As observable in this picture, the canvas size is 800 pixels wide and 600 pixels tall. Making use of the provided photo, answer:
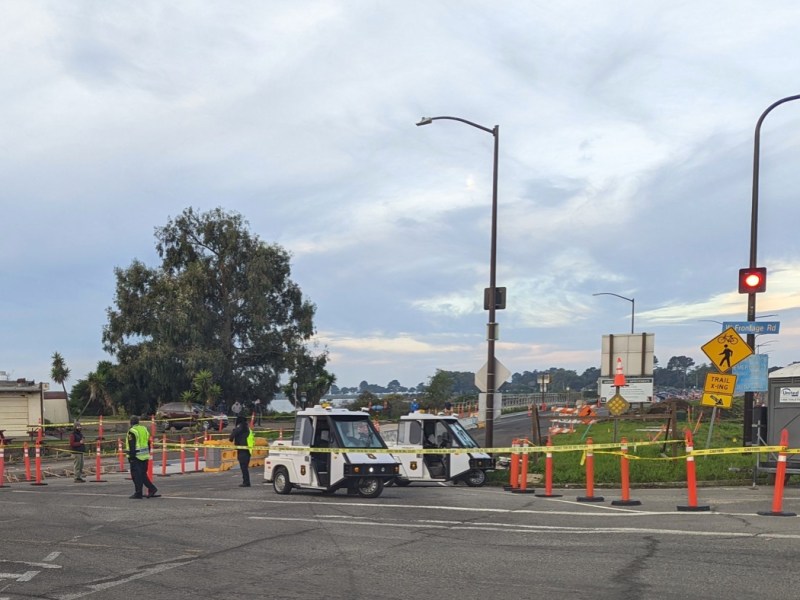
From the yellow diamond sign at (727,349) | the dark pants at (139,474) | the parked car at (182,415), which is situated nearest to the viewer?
the dark pants at (139,474)

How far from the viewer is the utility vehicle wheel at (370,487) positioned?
1800 centimetres

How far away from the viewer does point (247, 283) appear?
2721 inches

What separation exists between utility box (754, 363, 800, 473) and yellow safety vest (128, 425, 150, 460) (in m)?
12.6

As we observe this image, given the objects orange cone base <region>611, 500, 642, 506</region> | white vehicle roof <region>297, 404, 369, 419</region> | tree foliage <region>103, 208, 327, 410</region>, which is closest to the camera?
orange cone base <region>611, 500, 642, 506</region>

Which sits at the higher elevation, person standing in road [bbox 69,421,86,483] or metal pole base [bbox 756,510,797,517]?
metal pole base [bbox 756,510,797,517]


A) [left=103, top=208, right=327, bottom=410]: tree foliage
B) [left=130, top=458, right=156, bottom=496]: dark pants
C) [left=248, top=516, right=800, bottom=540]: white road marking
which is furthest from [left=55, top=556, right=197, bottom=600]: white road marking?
[left=103, top=208, right=327, bottom=410]: tree foliage

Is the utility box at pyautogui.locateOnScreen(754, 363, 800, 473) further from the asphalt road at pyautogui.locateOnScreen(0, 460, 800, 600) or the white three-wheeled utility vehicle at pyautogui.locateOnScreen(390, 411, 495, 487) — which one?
the white three-wheeled utility vehicle at pyautogui.locateOnScreen(390, 411, 495, 487)

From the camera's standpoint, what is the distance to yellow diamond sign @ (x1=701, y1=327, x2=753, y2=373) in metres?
19.6

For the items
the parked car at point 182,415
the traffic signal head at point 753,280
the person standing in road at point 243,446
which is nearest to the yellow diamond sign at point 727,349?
the traffic signal head at point 753,280

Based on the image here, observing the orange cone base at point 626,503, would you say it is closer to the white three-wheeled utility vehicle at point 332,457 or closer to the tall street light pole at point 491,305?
the white three-wheeled utility vehicle at point 332,457

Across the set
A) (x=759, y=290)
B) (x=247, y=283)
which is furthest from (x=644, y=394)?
(x=247, y=283)

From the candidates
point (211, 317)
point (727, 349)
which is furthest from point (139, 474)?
point (211, 317)

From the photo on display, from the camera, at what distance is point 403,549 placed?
36.0 ft

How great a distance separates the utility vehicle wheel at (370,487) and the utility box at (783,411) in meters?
7.86
